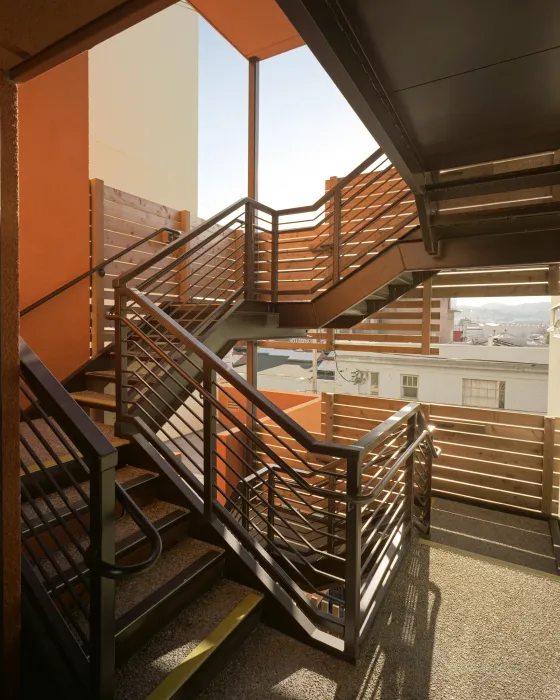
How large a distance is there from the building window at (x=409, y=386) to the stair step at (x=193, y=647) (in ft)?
22.7

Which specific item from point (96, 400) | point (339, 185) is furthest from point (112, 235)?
point (339, 185)

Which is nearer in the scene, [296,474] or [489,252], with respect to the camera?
[296,474]

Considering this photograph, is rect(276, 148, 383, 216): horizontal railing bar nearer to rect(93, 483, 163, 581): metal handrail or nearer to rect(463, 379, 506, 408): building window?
rect(93, 483, 163, 581): metal handrail

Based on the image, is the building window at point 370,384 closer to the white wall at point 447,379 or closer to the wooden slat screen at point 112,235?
the white wall at point 447,379

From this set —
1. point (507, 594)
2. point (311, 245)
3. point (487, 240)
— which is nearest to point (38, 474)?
point (507, 594)

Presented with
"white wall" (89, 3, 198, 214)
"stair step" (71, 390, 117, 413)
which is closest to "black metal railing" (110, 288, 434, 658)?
"stair step" (71, 390, 117, 413)

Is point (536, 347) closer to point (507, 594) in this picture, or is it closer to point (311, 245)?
point (311, 245)

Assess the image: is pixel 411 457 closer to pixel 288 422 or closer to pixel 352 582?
pixel 352 582

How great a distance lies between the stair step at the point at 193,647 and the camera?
167 cm

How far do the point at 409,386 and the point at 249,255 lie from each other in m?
5.49

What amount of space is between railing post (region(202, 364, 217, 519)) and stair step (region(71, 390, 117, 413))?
1012 mm

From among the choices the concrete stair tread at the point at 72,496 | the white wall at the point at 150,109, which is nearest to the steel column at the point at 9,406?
the concrete stair tread at the point at 72,496

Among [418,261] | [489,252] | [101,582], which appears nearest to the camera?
[101,582]

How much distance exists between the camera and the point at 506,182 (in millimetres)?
2195
